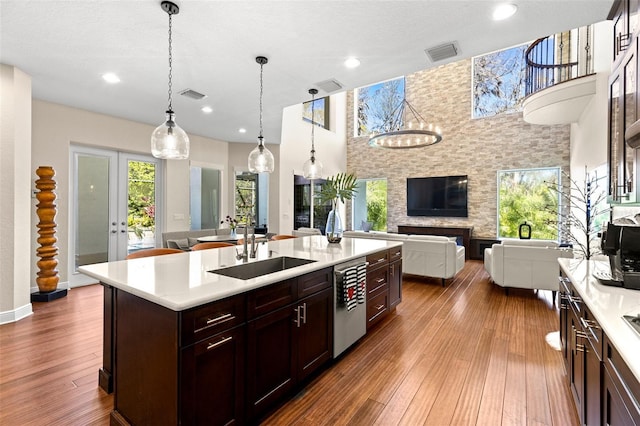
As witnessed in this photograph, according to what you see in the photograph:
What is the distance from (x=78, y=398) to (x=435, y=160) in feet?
28.5

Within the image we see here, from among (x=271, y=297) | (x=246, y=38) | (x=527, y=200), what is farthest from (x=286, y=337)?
(x=527, y=200)

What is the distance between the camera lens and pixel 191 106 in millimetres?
4785

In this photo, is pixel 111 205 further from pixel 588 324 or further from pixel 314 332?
pixel 588 324

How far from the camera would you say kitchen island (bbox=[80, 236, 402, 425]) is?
4.86 ft

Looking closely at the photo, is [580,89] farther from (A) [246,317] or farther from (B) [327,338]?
(A) [246,317]

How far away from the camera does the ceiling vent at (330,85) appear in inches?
153

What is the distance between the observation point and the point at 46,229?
426 cm

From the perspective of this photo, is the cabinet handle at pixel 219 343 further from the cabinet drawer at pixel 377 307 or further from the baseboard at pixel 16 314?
the baseboard at pixel 16 314

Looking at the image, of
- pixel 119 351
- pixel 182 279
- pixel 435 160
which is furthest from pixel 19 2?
pixel 435 160

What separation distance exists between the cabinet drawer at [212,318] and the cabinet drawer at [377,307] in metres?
1.78

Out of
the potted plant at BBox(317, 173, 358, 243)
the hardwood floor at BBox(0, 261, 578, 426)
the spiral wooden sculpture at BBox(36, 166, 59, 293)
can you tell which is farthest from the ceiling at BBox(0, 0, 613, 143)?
the hardwood floor at BBox(0, 261, 578, 426)

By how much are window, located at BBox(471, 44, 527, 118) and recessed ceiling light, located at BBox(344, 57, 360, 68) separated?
616 cm

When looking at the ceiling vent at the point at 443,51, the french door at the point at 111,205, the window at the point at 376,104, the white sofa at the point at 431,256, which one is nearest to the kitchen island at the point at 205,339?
the ceiling vent at the point at 443,51

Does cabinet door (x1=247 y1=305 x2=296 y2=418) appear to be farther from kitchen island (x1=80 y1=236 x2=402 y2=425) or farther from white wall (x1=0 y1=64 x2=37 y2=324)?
white wall (x1=0 y1=64 x2=37 y2=324)
